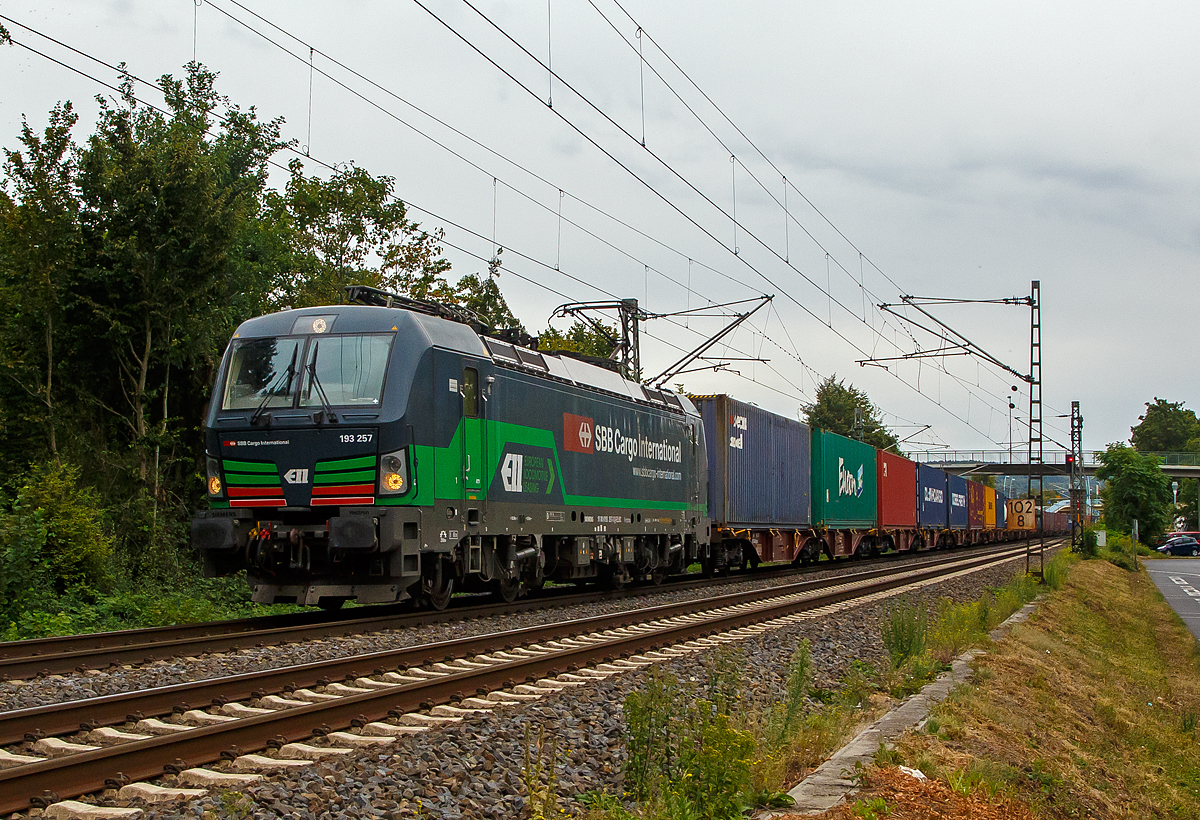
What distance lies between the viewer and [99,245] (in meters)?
14.9

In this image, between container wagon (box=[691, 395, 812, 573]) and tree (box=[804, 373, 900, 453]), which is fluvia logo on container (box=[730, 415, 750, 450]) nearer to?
container wagon (box=[691, 395, 812, 573])

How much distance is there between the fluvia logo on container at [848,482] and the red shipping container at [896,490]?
203cm

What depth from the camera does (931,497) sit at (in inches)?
1688

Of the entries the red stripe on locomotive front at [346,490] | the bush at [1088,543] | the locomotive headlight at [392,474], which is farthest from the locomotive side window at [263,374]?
the bush at [1088,543]

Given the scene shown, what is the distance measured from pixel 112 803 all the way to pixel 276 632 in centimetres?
552

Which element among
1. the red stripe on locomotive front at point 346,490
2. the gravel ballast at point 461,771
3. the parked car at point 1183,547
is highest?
the red stripe on locomotive front at point 346,490

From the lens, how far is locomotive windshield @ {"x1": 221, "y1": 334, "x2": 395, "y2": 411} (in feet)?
38.1

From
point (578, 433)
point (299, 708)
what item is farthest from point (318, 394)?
point (299, 708)

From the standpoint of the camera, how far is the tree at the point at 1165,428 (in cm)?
13988

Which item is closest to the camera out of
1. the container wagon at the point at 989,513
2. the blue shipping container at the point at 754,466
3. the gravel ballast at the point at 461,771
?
the gravel ballast at the point at 461,771

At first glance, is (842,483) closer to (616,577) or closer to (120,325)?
(616,577)

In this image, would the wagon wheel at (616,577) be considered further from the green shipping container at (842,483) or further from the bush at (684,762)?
the green shipping container at (842,483)

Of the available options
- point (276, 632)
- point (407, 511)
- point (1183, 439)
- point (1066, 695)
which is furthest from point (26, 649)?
point (1183, 439)

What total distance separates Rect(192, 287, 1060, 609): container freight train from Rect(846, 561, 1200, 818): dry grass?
230 inches
